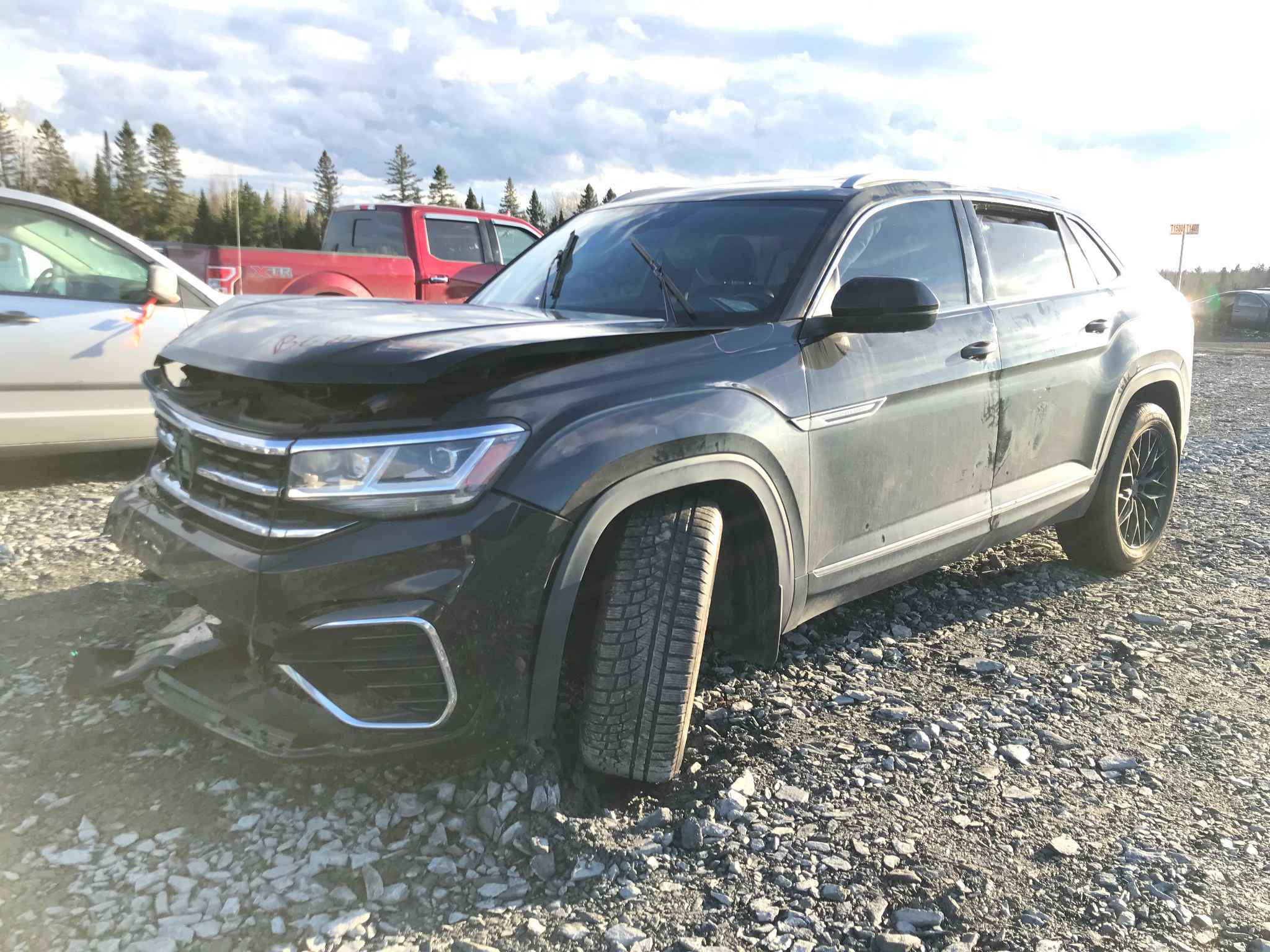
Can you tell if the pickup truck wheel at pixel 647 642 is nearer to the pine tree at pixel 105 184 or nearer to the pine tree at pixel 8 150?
the pine tree at pixel 105 184

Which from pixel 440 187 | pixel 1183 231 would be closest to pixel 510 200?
pixel 440 187

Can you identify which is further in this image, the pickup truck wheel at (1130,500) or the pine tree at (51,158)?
the pine tree at (51,158)

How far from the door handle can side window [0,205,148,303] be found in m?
4.76

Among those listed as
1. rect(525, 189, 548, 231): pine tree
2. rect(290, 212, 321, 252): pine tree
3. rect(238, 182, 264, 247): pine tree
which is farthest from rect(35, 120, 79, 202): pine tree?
rect(525, 189, 548, 231): pine tree

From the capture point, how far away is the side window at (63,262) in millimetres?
5316

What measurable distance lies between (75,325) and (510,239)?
6581mm

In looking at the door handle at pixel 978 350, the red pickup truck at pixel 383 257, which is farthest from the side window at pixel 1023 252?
the red pickup truck at pixel 383 257

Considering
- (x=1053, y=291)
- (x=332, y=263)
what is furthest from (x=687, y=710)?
(x=332, y=263)

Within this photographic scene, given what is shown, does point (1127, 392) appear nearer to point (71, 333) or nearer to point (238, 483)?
point (238, 483)

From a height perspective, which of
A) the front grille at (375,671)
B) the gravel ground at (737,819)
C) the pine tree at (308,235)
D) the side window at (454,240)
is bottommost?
the gravel ground at (737,819)

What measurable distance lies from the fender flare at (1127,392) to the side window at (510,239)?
798 cm

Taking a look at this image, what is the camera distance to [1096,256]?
4.54 meters

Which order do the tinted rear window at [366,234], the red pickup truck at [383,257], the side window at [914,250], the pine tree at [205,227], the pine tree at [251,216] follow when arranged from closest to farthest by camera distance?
the side window at [914,250] → the red pickup truck at [383,257] → the tinted rear window at [366,234] → the pine tree at [205,227] → the pine tree at [251,216]

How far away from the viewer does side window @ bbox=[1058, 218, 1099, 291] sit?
432cm
